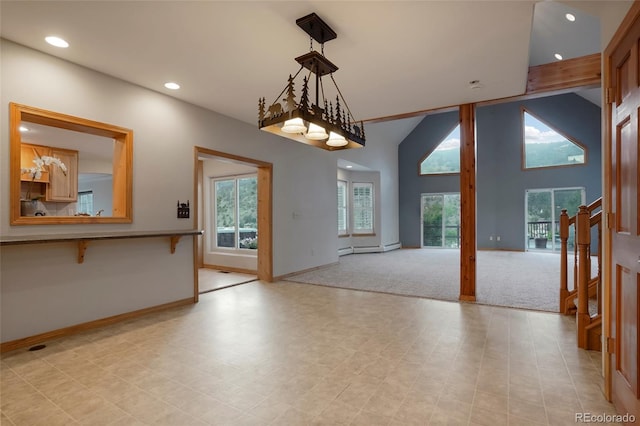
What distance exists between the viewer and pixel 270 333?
3.24m

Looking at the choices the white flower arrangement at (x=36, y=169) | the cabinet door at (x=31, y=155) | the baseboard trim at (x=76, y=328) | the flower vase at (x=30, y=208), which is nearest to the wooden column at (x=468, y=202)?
the baseboard trim at (x=76, y=328)

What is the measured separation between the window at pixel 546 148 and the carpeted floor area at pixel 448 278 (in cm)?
316

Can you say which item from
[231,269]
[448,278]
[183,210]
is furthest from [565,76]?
[231,269]

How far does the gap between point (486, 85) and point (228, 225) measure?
5415 mm

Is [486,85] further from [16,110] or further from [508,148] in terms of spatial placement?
[508,148]

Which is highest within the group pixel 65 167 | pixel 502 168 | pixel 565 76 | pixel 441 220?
pixel 565 76

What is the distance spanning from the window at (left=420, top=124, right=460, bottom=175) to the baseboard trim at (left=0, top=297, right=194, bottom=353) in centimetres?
989

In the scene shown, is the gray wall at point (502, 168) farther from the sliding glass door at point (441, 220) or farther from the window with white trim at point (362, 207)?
the window with white trim at point (362, 207)

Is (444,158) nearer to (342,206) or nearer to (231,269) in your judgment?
(342,206)

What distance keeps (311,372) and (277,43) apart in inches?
112

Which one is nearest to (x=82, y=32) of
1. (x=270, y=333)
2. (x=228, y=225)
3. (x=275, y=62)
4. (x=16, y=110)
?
(x=16, y=110)

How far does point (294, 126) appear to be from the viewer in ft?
8.30

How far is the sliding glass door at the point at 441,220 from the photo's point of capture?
11305 mm

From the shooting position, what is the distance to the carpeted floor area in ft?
15.2
